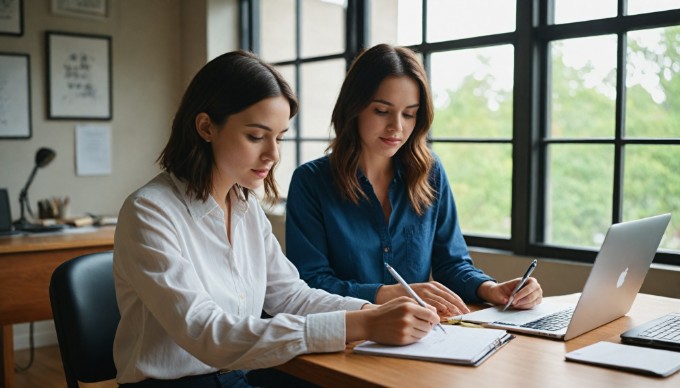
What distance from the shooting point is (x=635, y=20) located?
104 inches

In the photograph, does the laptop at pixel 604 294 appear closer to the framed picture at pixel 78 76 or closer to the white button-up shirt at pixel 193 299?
the white button-up shirt at pixel 193 299

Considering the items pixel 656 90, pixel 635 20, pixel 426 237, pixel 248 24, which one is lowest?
pixel 426 237

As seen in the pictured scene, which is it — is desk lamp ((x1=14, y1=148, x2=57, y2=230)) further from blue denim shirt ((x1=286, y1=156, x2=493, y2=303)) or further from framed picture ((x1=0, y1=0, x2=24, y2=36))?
blue denim shirt ((x1=286, y1=156, x2=493, y2=303))

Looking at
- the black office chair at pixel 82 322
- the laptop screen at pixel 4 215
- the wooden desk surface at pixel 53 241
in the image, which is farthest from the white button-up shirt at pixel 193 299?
the laptop screen at pixel 4 215

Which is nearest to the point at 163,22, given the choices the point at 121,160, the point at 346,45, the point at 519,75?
the point at 121,160

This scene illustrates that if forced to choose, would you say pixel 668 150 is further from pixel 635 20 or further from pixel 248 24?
pixel 248 24

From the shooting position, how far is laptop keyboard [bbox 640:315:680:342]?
151cm

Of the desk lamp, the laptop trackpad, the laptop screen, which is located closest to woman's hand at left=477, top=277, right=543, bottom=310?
the laptop trackpad

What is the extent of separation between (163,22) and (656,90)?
119 inches

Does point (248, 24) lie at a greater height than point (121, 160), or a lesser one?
greater

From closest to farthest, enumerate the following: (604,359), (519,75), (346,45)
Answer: (604,359)
(519,75)
(346,45)

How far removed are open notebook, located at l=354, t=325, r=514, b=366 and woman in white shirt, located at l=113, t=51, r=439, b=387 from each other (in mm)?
25

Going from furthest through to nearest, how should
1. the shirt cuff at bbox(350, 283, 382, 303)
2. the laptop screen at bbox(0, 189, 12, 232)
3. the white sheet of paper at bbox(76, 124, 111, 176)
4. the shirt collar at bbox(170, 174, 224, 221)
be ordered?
the white sheet of paper at bbox(76, 124, 111, 176), the laptop screen at bbox(0, 189, 12, 232), the shirt cuff at bbox(350, 283, 382, 303), the shirt collar at bbox(170, 174, 224, 221)

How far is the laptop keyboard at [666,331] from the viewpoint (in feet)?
4.96
